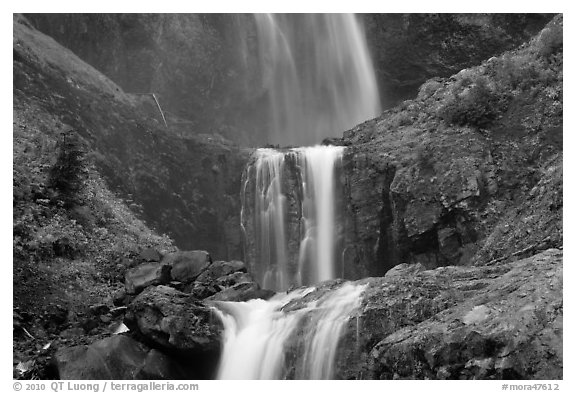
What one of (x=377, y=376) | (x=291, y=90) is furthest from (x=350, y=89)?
(x=377, y=376)

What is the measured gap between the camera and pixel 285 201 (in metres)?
18.7

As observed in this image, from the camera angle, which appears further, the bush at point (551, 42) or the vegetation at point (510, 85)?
the bush at point (551, 42)

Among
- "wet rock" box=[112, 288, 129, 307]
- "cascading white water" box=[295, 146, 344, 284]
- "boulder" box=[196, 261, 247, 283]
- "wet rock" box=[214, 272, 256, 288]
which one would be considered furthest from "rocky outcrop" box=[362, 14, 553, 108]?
"wet rock" box=[112, 288, 129, 307]

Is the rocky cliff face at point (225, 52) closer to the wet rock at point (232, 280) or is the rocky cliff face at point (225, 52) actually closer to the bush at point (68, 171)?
the bush at point (68, 171)

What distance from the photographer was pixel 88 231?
15898mm

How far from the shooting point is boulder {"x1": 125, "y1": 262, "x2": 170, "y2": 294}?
14297 mm

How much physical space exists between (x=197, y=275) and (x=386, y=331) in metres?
5.60

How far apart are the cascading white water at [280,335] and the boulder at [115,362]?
1.06 metres

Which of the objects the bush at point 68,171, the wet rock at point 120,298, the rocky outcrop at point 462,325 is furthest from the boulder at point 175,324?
the bush at point 68,171

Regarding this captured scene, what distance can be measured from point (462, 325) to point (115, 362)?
18.9ft

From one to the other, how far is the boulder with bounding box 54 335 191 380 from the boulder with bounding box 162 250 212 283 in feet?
10.3

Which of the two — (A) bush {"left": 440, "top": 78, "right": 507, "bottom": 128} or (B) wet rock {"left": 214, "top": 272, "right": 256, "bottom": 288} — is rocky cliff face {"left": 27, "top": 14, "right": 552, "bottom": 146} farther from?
(B) wet rock {"left": 214, "top": 272, "right": 256, "bottom": 288}

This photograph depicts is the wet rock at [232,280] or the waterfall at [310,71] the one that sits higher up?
the waterfall at [310,71]

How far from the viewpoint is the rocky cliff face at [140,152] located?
1861 cm
